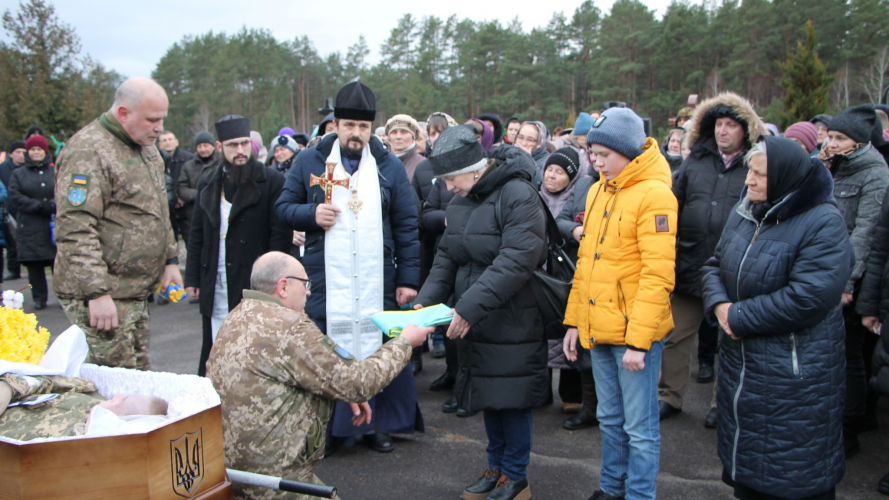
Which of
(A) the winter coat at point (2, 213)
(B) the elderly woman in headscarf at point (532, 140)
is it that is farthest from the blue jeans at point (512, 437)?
(A) the winter coat at point (2, 213)

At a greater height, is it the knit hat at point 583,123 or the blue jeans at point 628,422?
the knit hat at point 583,123

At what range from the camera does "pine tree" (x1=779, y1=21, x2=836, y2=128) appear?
84.8 ft

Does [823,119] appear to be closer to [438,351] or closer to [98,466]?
[438,351]

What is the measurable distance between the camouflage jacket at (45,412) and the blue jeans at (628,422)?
2.32 m

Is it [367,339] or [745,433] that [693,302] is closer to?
[745,433]

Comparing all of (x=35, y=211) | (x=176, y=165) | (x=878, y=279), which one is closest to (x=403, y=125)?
(x=878, y=279)

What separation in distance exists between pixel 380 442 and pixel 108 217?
7.36 ft

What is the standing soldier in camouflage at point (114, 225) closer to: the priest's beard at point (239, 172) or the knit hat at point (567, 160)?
the priest's beard at point (239, 172)

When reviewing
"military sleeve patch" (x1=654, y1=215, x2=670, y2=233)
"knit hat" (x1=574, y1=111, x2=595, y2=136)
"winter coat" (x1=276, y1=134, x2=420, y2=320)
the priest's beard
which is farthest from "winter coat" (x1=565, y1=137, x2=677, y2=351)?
"knit hat" (x1=574, y1=111, x2=595, y2=136)

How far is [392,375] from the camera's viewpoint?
2709mm

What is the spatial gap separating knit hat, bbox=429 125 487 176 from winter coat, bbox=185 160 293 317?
6.26 ft

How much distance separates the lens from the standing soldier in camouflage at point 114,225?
329cm

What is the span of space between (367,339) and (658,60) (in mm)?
37946

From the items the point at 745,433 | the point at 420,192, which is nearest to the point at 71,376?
the point at 745,433
